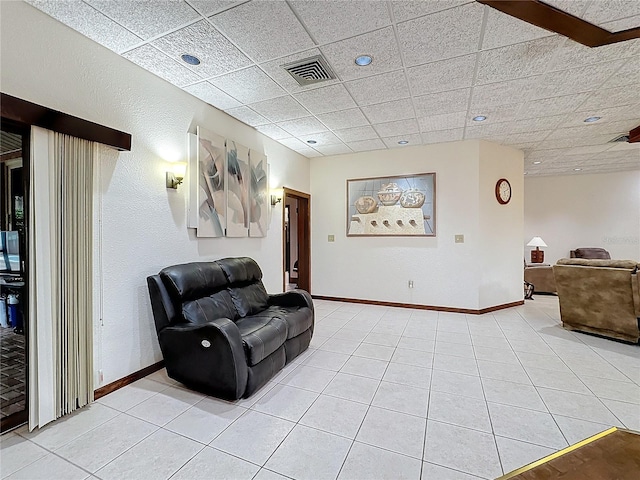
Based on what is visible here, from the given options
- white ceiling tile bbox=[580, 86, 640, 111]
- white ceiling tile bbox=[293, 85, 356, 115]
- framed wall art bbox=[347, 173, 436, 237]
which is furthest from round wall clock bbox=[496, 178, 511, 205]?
white ceiling tile bbox=[293, 85, 356, 115]

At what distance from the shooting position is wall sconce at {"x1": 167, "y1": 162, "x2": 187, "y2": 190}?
301 centimetres

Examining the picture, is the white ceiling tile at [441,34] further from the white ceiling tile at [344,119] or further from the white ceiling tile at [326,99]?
the white ceiling tile at [344,119]

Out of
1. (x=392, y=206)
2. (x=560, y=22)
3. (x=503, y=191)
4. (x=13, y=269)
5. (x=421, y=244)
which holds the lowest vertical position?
(x=13, y=269)

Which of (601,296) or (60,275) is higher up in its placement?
(60,275)

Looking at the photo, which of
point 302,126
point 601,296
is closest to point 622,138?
point 601,296

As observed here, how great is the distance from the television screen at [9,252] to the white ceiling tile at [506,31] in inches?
170

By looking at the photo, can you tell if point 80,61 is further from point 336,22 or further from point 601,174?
point 601,174

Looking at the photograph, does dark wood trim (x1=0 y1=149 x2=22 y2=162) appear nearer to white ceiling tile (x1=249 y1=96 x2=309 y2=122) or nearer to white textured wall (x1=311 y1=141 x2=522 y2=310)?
white ceiling tile (x1=249 y1=96 x2=309 y2=122)

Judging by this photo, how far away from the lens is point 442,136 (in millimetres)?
4734

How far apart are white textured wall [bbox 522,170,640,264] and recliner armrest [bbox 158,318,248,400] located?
8.91m

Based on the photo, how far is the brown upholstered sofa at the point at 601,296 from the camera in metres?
3.47

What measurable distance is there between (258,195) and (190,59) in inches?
77.5

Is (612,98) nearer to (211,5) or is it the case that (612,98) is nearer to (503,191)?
(503,191)

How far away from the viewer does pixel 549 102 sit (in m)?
3.46
